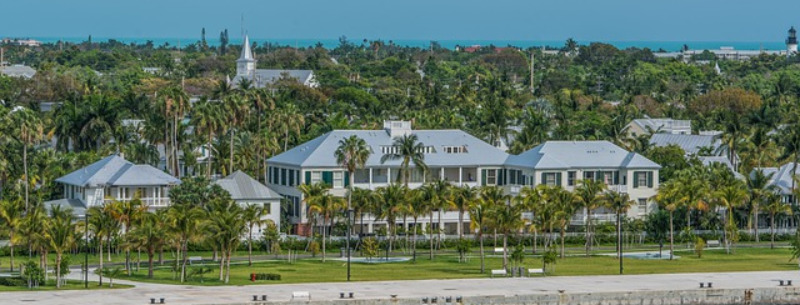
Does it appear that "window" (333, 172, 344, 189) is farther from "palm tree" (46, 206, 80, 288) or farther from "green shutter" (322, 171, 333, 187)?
"palm tree" (46, 206, 80, 288)

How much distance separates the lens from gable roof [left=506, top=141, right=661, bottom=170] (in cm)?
12456

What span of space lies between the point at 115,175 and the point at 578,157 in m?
33.5

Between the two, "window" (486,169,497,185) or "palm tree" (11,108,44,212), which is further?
"window" (486,169,497,185)

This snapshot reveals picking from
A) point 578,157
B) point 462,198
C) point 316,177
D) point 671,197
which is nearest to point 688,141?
point 578,157

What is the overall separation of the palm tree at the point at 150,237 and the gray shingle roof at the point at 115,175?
70.6ft

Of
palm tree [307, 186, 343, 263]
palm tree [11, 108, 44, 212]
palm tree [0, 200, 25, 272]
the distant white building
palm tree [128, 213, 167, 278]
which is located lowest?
palm tree [128, 213, 167, 278]

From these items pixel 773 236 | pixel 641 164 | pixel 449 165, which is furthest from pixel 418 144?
pixel 773 236

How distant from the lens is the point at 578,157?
126m

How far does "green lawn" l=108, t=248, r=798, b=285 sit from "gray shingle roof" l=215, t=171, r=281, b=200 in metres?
11.8

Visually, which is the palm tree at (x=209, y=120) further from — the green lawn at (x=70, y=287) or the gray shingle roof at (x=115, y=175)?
the green lawn at (x=70, y=287)

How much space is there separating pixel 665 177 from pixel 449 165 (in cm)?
1720

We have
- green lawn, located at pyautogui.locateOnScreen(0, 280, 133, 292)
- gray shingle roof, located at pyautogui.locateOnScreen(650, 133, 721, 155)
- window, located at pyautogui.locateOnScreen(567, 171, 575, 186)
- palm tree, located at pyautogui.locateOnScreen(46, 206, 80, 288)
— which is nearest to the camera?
green lawn, located at pyautogui.locateOnScreen(0, 280, 133, 292)

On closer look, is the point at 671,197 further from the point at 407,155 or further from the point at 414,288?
the point at 414,288

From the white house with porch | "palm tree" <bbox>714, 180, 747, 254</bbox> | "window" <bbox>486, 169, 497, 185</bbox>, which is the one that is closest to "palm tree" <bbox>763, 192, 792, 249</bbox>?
"palm tree" <bbox>714, 180, 747, 254</bbox>
